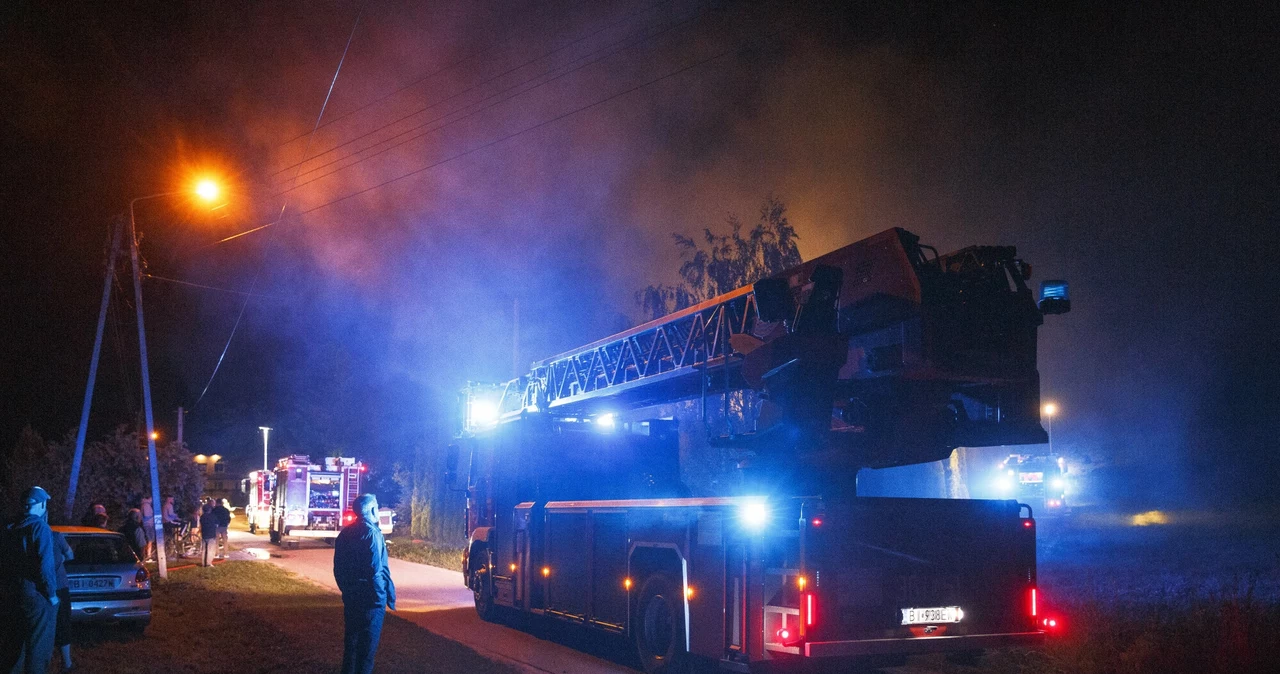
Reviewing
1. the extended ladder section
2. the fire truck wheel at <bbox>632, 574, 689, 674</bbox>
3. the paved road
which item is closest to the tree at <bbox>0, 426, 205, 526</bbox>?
the paved road

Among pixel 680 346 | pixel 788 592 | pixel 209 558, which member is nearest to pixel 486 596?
pixel 680 346

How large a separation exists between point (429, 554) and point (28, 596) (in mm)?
20543

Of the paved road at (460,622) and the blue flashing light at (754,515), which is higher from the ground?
the blue flashing light at (754,515)

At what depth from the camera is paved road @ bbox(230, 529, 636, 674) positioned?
10008 millimetres

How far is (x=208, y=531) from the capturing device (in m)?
21.5

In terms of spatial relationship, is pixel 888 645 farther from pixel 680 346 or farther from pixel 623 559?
pixel 680 346

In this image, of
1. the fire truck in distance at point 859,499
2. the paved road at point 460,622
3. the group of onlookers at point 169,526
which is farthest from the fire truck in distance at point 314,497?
the fire truck in distance at point 859,499

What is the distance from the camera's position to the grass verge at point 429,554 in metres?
24.3

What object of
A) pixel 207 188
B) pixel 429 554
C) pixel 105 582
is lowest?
pixel 429 554

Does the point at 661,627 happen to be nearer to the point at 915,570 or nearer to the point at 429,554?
the point at 915,570

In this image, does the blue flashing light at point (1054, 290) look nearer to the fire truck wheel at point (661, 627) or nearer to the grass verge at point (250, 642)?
the fire truck wheel at point (661, 627)

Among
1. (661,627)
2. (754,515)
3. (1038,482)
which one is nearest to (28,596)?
(661,627)

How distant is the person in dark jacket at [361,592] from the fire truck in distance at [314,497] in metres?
23.5

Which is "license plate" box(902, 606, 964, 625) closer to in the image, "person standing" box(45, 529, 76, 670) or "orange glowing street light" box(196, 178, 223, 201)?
"person standing" box(45, 529, 76, 670)
